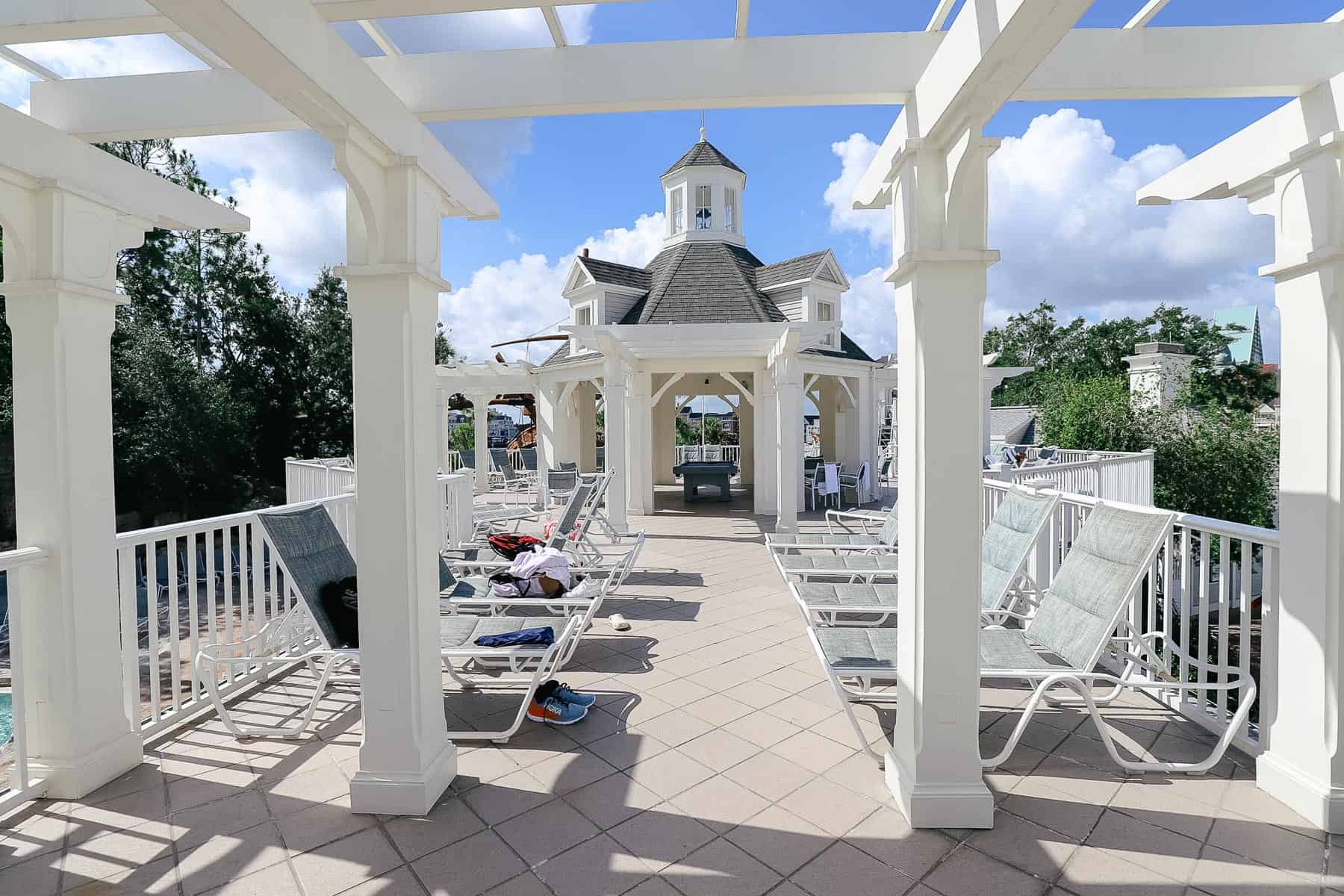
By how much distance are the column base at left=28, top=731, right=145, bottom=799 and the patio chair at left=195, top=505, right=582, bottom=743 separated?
390 mm

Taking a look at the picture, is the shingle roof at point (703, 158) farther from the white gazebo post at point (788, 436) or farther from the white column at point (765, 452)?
the white gazebo post at point (788, 436)

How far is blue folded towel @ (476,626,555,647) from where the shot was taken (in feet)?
11.5

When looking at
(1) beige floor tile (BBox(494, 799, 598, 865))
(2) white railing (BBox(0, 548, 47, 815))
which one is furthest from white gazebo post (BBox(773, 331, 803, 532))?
(2) white railing (BBox(0, 548, 47, 815))

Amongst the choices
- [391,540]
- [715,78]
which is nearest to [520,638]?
[391,540]

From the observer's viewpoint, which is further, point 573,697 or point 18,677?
point 573,697

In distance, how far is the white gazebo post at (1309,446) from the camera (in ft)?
8.26

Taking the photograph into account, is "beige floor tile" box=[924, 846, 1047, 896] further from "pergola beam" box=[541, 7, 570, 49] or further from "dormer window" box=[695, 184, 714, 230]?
"dormer window" box=[695, 184, 714, 230]

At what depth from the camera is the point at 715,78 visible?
108 inches

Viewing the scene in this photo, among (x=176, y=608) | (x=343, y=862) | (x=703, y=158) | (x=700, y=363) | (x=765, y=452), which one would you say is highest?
(x=703, y=158)

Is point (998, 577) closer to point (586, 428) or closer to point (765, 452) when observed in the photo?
point (765, 452)

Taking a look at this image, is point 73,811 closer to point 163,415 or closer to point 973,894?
point 973,894

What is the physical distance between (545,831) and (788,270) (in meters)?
13.4

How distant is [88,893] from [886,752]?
2.82 meters

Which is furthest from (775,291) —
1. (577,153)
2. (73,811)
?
(73,811)
